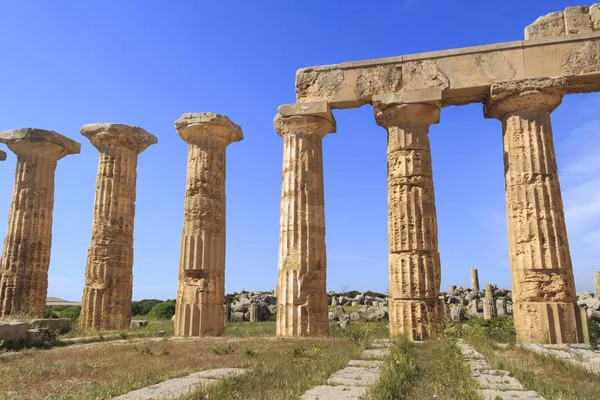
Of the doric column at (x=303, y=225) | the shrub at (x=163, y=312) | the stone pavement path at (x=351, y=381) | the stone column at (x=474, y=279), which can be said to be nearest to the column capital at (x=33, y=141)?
the doric column at (x=303, y=225)

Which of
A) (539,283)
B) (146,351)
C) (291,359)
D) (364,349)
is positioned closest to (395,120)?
(539,283)

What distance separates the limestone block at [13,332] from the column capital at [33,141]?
906cm

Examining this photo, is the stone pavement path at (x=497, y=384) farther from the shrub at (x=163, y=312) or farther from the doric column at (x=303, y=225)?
the shrub at (x=163, y=312)

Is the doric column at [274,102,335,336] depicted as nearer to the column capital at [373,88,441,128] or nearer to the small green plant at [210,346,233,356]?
the column capital at [373,88,441,128]

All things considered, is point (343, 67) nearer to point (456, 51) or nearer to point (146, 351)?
point (456, 51)

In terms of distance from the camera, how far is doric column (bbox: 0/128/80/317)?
57.4ft

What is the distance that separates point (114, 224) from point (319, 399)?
14.3 metres

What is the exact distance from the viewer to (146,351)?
9.62 meters

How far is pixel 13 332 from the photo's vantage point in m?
11.2

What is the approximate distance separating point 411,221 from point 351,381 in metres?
7.18

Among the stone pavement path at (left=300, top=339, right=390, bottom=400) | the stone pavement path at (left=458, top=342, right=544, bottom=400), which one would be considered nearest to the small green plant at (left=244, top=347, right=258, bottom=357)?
the stone pavement path at (left=300, top=339, right=390, bottom=400)

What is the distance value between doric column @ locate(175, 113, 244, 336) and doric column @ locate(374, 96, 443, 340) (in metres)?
5.57

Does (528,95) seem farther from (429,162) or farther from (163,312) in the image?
(163,312)

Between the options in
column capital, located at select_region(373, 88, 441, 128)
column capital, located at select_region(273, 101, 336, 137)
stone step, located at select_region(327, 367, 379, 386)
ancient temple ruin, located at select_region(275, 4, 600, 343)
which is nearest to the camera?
stone step, located at select_region(327, 367, 379, 386)
